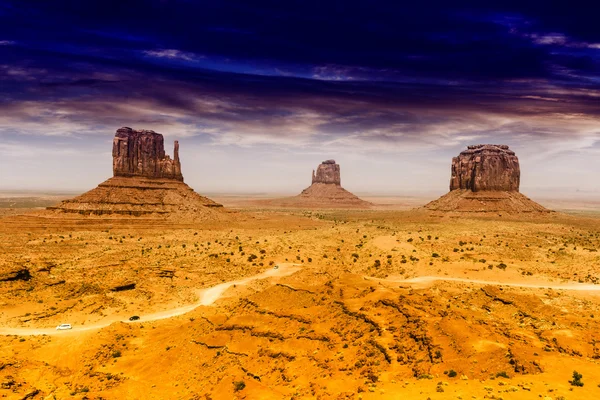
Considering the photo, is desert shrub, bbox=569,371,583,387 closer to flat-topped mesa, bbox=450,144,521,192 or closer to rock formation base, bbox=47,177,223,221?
rock formation base, bbox=47,177,223,221

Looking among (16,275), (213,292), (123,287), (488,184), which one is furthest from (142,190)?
(488,184)

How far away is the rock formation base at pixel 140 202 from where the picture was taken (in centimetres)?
10300

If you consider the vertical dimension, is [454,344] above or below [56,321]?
above

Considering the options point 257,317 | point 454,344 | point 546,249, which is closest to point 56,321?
point 257,317

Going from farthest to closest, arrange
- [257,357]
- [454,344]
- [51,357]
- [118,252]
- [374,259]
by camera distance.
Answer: [118,252], [374,259], [51,357], [257,357], [454,344]

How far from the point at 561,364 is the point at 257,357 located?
16334 mm

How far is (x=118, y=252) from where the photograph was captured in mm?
64438

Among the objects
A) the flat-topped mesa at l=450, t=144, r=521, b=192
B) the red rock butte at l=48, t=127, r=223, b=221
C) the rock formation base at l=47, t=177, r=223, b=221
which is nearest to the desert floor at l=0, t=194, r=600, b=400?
the rock formation base at l=47, t=177, r=223, b=221

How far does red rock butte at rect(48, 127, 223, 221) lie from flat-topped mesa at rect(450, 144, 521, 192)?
94.5 meters

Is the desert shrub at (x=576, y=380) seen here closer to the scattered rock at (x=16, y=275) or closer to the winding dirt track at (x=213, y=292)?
the winding dirt track at (x=213, y=292)

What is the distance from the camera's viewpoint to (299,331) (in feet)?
80.9

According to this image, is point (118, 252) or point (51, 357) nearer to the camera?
point (51, 357)

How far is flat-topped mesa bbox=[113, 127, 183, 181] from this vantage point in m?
117

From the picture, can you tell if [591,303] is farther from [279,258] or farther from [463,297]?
[279,258]
